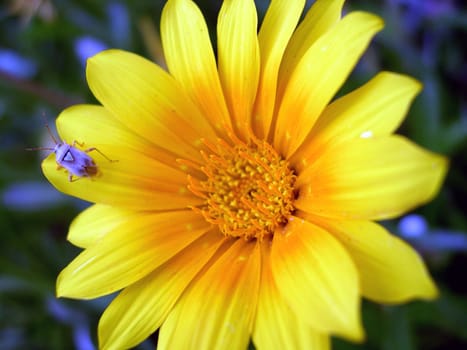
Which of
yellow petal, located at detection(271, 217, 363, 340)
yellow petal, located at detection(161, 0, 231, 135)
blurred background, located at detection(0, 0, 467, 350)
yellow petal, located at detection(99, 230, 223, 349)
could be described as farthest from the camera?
blurred background, located at detection(0, 0, 467, 350)

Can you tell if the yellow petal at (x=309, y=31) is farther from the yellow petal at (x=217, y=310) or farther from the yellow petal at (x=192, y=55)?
the yellow petal at (x=217, y=310)

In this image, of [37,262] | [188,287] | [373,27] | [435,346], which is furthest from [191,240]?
[37,262]

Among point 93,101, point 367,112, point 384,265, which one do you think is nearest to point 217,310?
point 384,265

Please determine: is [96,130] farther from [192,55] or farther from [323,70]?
[323,70]

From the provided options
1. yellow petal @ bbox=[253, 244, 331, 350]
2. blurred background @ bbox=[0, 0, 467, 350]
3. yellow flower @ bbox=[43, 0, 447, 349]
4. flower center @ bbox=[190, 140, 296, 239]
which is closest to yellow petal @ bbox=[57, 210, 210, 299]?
yellow flower @ bbox=[43, 0, 447, 349]

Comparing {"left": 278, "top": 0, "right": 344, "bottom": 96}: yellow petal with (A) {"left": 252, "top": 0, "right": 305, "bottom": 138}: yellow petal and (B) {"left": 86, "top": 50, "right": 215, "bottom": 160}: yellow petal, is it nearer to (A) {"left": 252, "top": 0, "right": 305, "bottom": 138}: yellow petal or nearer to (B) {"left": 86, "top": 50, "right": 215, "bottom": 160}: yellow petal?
(A) {"left": 252, "top": 0, "right": 305, "bottom": 138}: yellow petal

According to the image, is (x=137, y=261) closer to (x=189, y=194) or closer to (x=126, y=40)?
(x=189, y=194)

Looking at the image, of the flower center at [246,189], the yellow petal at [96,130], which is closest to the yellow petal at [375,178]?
the flower center at [246,189]
